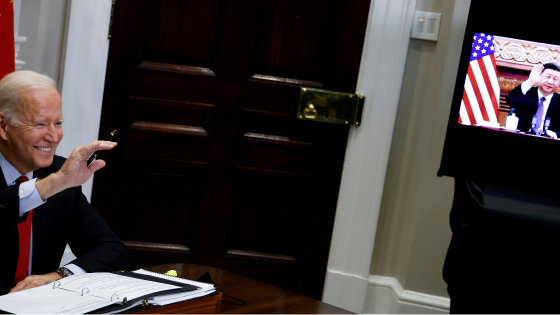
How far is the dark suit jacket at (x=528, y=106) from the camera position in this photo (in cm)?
228

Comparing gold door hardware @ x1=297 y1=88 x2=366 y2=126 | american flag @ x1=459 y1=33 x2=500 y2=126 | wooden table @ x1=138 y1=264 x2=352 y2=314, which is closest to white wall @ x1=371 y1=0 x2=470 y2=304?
gold door hardware @ x1=297 y1=88 x2=366 y2=126

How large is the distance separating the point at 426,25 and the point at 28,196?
1.98m

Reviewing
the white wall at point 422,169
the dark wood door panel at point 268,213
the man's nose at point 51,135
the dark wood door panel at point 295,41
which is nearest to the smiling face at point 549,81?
the white wall at point 422,169

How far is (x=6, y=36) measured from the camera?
7.54 feet

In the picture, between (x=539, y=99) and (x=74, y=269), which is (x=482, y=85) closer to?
(x=539, y=99)

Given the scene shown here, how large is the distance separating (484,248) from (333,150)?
3.76 ft

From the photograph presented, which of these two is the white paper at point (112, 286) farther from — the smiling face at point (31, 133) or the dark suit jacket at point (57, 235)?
the smiling face at point (31, 133)

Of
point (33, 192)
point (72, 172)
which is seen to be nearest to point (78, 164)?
point (72, 172)

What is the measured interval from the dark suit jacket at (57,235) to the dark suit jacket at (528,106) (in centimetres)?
155

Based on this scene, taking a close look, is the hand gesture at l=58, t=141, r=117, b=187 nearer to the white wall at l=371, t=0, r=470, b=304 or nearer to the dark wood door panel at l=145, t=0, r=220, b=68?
the dark wood door panel at l=145, t=0, r=220, b=68

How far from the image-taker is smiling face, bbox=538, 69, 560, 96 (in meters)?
2.27

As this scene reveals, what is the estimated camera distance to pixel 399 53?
280 cm

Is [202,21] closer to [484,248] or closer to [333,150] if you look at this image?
[333,150]

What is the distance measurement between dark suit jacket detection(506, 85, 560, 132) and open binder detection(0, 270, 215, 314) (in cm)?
156
